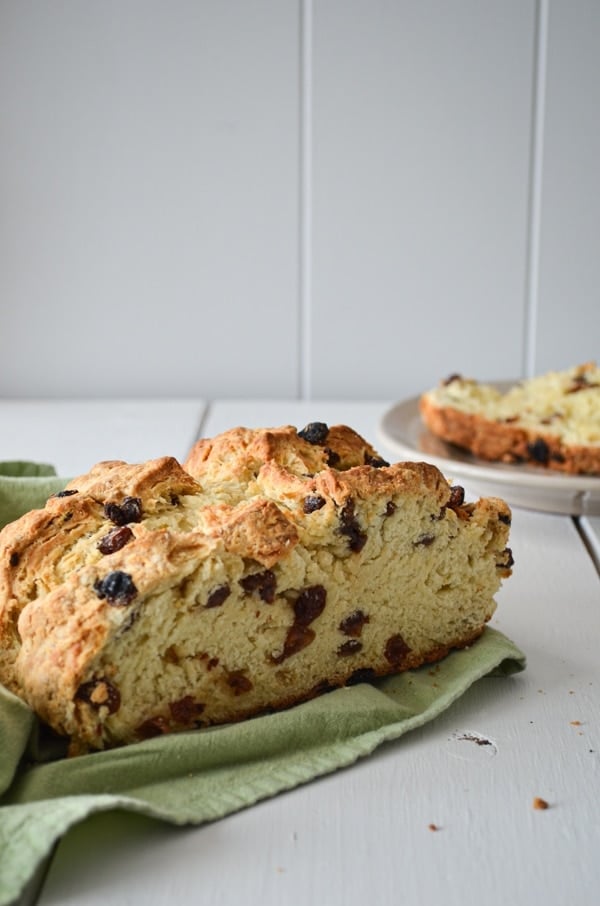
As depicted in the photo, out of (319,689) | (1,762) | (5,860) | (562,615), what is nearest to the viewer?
(5,860)

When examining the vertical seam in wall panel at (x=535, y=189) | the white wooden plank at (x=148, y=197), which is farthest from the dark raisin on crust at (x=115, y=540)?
the vertical seam in wall panel at (x=535, y=189)

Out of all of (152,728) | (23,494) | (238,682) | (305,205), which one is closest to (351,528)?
(238,682)

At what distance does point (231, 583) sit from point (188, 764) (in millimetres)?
240

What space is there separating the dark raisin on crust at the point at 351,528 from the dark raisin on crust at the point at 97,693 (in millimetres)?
398

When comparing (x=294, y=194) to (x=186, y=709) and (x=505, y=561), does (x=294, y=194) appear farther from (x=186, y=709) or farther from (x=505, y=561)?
(x=186, y=709)

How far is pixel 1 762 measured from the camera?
1314 millimetres

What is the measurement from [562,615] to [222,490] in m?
0.70

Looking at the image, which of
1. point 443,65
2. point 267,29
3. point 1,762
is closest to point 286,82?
point 267,29

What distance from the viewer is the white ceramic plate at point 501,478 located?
2389mm

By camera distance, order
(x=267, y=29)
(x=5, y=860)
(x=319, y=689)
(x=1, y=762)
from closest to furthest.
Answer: (x=5, y=860) → (x=1, y=762) → (x=319, y=689) → (x=267, y=29)

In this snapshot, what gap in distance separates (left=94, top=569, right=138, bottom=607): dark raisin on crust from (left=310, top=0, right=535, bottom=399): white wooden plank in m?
3.12

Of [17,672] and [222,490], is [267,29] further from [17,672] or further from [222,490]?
[17,672]

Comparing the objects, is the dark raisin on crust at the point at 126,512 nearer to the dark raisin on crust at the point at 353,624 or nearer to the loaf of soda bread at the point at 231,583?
the loaf of soda bread at the point at 231,583

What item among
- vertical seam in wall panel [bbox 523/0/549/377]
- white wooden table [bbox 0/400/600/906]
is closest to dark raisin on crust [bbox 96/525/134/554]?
white wooden table [bbox 0/400/600/906]
